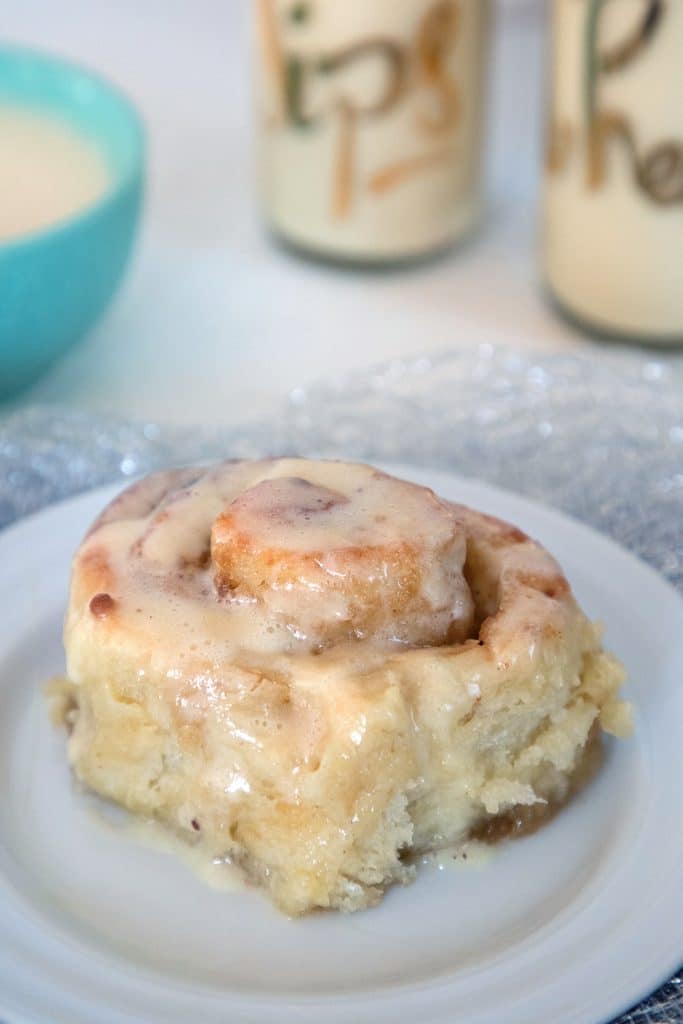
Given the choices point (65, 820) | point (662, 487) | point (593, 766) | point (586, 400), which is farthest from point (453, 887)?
point (586, 400)

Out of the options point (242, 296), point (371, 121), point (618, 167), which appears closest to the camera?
point (618, 167)

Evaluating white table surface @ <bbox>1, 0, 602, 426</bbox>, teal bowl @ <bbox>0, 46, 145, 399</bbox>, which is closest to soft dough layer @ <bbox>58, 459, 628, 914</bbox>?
teal bowl @ <bbox>0, 46, 145, 399</bbox>

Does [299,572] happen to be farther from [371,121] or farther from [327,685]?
[371,121]

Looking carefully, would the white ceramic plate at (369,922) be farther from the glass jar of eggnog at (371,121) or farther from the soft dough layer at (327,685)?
the glass jar of eggnog at (371,121)

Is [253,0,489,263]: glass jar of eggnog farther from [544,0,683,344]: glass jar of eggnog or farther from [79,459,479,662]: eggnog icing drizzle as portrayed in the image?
[79,459,479,662]: eggnog icing drizzle

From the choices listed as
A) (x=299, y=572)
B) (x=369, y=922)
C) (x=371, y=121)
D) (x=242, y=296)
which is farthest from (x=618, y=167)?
(x=369, y=922)

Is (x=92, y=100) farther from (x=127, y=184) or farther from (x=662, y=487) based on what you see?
(x=662, y=487)
